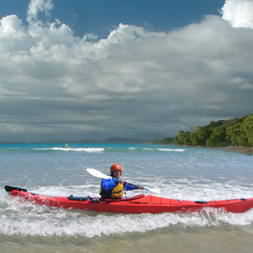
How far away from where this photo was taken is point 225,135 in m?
86.1

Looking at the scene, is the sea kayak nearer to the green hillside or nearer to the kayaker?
the kayaker

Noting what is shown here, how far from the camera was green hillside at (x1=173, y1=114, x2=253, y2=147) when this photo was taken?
62497 mm

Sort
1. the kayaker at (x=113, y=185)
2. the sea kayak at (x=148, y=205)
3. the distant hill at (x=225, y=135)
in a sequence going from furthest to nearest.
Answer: the distant hill at (x=225, y=135) → the kayaker at (x=113, y=185) → the sea kayak at (x=148, y=205)

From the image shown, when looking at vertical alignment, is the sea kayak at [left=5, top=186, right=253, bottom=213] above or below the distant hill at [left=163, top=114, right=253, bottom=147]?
below

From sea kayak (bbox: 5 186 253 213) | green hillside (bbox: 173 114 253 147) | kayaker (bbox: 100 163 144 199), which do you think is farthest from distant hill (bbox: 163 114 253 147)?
kayaker (bbox: 100 163 144 199)

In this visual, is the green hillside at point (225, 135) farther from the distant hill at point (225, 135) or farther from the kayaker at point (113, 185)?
the kayaker at point (113, 185)

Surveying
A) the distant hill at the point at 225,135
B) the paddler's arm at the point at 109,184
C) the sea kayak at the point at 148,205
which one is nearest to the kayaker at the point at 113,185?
the paddler's arm at the point at 109,184

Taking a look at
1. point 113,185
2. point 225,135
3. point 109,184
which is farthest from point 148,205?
point 225,135

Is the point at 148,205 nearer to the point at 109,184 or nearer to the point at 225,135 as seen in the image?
the point at 109,184

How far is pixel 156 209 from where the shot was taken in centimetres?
704

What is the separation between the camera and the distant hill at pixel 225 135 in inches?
2460

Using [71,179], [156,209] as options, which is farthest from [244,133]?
[156,209]

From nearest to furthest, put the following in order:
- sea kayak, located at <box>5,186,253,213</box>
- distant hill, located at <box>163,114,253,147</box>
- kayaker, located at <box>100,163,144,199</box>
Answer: sea kayak, located at <box>5,186,253,213</box> → kayaker, located at <box>100,163,144,199</box> → distant hill, located at <box>163,114,253,147</box>

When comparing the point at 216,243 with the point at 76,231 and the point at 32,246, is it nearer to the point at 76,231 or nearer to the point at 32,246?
the point at 76,231
